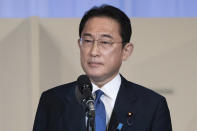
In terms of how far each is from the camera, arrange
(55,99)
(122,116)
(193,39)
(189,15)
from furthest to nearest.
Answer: (189,15) < (193,39) < (55,99) < (122,116)

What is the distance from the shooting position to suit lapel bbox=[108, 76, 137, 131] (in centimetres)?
133

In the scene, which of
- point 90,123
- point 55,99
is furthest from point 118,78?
point 90,123

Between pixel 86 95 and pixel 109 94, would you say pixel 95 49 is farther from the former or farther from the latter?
pixel 86 95

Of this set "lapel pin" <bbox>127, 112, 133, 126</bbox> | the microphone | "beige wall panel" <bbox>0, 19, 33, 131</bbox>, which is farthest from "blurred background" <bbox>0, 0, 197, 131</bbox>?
the microphone

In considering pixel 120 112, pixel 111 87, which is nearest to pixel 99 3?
pixel 111 87

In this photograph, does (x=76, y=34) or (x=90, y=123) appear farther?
(x=76, y=34)

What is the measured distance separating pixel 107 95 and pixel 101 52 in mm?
171

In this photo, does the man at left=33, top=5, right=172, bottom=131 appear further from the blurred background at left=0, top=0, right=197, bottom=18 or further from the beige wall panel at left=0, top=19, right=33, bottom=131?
the blurred background at left=0, top=0, right=197, bottom=18

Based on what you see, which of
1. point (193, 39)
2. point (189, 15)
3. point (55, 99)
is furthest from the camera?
point (189, 15)

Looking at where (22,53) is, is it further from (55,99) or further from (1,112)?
(55,99)

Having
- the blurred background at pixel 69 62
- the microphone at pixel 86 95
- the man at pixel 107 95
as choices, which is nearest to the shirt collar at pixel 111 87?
the man at pixel 107 95

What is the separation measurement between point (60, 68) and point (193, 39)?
799mm

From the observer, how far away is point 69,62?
7.48 ft

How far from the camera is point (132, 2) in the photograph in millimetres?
2498
